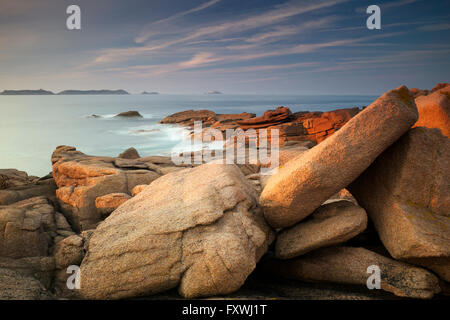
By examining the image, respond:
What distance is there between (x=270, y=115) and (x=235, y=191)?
1920 centimetres

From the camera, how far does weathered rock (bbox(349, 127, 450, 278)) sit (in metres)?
4.34

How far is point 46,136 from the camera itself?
44781 millimetres

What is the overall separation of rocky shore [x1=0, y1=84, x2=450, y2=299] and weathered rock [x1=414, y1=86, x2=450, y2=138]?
122 inches

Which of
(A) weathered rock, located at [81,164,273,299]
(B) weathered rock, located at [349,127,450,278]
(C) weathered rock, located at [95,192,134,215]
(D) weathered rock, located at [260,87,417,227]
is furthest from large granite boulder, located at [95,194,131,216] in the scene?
(B) weathered rock, located at [349,127,450,278]

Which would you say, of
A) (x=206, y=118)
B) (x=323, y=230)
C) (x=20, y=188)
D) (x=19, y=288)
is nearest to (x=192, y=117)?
(x=206, y=118)

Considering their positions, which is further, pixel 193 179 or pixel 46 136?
pixel 46 136

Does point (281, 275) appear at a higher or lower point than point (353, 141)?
lower

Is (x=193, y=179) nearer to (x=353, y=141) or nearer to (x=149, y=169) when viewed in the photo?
(x=353, y=141)

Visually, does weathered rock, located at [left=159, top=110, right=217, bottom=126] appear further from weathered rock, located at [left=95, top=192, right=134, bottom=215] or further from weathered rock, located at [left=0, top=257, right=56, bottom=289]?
weathered rock, located at [left=0, top=257, right=56, bottom=289]

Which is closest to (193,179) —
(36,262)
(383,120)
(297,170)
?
(297,170)

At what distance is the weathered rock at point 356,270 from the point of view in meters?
4.31

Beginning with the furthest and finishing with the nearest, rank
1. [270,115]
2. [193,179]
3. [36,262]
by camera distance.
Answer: [270,115], [193,179], [36,262]

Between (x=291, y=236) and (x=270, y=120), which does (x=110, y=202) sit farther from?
→ (x=270, y=120)

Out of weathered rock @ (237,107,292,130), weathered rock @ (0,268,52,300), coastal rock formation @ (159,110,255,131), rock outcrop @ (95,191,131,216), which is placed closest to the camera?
weathered rock @ (0,268,52,300)
